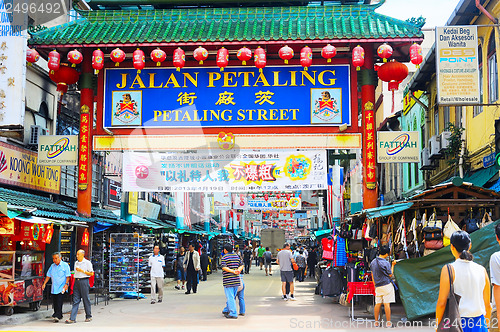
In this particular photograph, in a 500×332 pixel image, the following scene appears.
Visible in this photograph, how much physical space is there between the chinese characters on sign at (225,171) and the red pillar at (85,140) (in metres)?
1.22

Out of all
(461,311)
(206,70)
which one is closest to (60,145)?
(206,70)

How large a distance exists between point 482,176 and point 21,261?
13609 millimetres

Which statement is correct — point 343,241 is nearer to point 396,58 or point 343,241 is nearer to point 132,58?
point 396,58

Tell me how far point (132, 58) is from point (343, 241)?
878 centimetres

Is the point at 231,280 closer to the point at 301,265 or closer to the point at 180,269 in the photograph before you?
the point at 180,269

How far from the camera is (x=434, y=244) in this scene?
559 inches

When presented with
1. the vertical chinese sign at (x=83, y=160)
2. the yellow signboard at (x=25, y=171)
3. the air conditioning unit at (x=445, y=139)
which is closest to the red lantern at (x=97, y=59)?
the vertical chinese sign at (x=83, y=160)

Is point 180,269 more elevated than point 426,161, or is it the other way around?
point 426,161

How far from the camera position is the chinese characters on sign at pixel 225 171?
1783 cm

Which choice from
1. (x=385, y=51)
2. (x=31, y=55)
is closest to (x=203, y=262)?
(x=31, y=55)

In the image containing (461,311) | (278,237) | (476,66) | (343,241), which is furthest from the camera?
(278,237)

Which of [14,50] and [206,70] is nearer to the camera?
[14,50]

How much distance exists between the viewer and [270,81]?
1834cm

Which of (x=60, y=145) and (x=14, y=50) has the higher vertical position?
(x=14, y=50)
